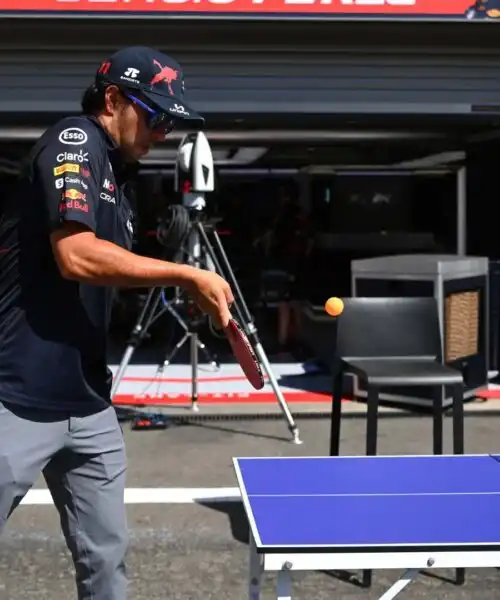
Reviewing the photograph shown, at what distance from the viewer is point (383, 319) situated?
509 centimetres

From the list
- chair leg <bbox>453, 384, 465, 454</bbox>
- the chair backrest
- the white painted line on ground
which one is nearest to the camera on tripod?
the white painted line on ground

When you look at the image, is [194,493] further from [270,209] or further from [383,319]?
[270,209]

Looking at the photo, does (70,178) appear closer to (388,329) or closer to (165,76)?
(165,76)

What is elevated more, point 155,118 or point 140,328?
point 155,118

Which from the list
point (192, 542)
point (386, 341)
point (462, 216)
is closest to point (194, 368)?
point (386, 341)

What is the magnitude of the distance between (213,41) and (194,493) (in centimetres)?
404

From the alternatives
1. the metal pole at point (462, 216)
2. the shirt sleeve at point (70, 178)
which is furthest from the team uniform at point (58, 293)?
the metal pole at point (462, 216)

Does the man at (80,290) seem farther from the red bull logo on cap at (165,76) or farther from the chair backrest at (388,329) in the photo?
the chair backrest at (388,329)

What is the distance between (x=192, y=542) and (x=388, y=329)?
1.57 m

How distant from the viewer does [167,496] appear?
17.0ft

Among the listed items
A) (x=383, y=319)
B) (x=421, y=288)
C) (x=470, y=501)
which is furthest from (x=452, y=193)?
(x=470, y=501)

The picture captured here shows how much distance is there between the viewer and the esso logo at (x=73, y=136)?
245 centimetres

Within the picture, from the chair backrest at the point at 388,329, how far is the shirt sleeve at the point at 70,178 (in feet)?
8.90

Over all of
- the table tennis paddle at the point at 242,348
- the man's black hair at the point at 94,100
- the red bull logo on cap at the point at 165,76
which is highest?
the red bull logo on cap at the point at 165,76
